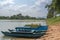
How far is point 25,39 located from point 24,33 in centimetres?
102

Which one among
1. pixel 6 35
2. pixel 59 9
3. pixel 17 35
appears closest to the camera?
pixel 17 35

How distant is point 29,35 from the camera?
2655 centimetres

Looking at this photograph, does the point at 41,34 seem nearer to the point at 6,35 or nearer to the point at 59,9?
the point at 6,35

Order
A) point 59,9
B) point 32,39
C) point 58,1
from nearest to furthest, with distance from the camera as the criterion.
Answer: point 32,39, point 58,1, point 59,9

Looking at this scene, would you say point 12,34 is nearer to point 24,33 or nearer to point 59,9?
point 24,33

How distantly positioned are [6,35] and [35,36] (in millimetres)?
4984

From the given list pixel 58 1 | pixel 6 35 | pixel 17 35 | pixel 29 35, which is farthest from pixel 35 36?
pixel 58 1

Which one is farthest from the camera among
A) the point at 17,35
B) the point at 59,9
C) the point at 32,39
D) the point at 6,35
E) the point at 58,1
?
the point at 59,9

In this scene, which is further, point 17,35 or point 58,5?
point 58,5

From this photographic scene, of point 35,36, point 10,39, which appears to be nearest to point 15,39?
point 10,39

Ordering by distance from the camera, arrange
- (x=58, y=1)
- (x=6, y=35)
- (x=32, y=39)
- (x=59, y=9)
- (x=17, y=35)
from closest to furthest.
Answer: (x=32, y=39)
(x=17, y=35)
(x=6, y=35)
(x=58, y=1)
(x=59, y=9)

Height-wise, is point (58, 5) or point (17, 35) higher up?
point (58, 5)

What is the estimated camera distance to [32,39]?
2584 centimetres

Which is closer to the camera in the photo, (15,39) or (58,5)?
(15,39)
